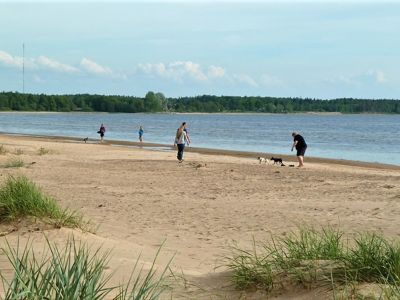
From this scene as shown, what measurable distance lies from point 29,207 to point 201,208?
454 cm

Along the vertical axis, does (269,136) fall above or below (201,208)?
below

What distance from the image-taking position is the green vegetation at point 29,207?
26.1 ft

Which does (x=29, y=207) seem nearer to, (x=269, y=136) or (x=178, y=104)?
(x=269, y=136)

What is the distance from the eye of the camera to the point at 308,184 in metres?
16.4

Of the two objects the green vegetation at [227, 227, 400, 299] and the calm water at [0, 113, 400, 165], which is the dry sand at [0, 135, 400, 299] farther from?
the calm water at [0, 113, 400, 165]

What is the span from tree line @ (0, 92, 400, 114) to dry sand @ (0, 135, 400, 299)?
164m

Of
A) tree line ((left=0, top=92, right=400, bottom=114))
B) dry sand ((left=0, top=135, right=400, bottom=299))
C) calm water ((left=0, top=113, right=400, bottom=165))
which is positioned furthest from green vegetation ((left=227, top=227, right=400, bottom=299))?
tree line ((left=0, top=92, right=400, bottom=114))

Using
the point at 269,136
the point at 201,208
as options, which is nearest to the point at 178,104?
the point at 269,136

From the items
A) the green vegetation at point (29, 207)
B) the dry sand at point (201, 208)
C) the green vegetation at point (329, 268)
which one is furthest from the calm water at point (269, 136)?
the green vegetation at point (329, 268)

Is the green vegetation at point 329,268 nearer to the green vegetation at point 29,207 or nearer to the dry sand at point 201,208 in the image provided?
the dry sand at point 201,208

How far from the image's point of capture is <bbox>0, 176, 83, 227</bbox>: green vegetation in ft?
26.1

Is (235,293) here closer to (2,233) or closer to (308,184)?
(2,233)

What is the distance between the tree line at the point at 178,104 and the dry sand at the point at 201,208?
16415 cm

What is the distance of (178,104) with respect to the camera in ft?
624
